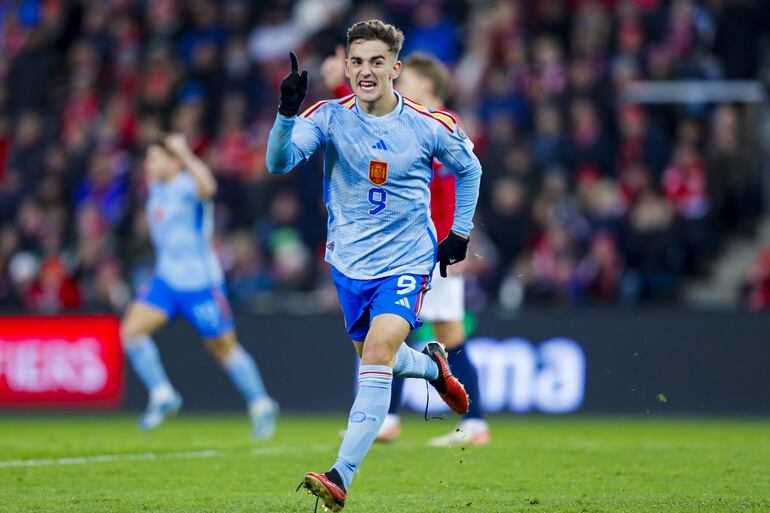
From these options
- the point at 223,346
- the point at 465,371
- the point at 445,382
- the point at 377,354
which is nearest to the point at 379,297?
the point at 377,354

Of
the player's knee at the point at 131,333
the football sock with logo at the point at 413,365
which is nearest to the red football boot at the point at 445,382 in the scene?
the football sock with logo at the point at 413,365

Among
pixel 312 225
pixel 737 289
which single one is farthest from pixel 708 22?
pixel 312 225

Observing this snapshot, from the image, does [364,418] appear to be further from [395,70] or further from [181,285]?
[181,285]

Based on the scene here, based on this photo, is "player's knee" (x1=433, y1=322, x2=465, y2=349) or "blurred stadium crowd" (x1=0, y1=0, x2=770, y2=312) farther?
"blurred stadium crowd" (x1=0, y1=0, x2=770, y2=312)

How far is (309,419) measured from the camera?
15594mm

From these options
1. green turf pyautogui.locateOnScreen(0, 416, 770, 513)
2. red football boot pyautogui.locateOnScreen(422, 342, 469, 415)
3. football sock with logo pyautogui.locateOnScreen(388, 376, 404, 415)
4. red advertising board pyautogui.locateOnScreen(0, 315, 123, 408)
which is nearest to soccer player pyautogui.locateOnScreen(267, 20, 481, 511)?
red football boot pyautogui.locateOnScreen(422, 342, 469, 415)

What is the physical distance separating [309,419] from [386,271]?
27.7 feet

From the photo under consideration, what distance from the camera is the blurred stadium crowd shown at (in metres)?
16.6

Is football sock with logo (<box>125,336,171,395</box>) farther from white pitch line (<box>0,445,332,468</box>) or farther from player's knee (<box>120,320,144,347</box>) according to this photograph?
white pitch line (<box>0,445,332,468</box>)

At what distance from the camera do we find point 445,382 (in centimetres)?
809

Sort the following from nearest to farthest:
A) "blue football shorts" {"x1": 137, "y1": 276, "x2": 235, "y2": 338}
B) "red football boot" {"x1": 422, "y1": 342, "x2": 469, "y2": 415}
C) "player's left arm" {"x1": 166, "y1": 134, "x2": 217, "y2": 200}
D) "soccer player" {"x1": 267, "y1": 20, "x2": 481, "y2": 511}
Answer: "soccer player" {"x1": 267, "y1": 20, "x2": 481, "y2": 511}
"red football boot" {"x1": 422, "y1": 342, "x2": 469, "y2": 415}
"player's left arm" {"x1": 166, "y1": 134, "x2": 217, "y2": 200}
"blue football shorts" {"x1": 137, "y1": 276, "x2": 235, "y2": 338}

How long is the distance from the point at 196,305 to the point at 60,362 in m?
4.00

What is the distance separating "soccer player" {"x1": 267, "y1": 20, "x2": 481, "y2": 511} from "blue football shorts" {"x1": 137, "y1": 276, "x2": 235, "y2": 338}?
19.0 ft

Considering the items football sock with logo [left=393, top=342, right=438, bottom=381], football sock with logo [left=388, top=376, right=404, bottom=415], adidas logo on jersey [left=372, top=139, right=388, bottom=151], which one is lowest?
football sock with logo [left=388, top=376, right=404, bottom=415]
